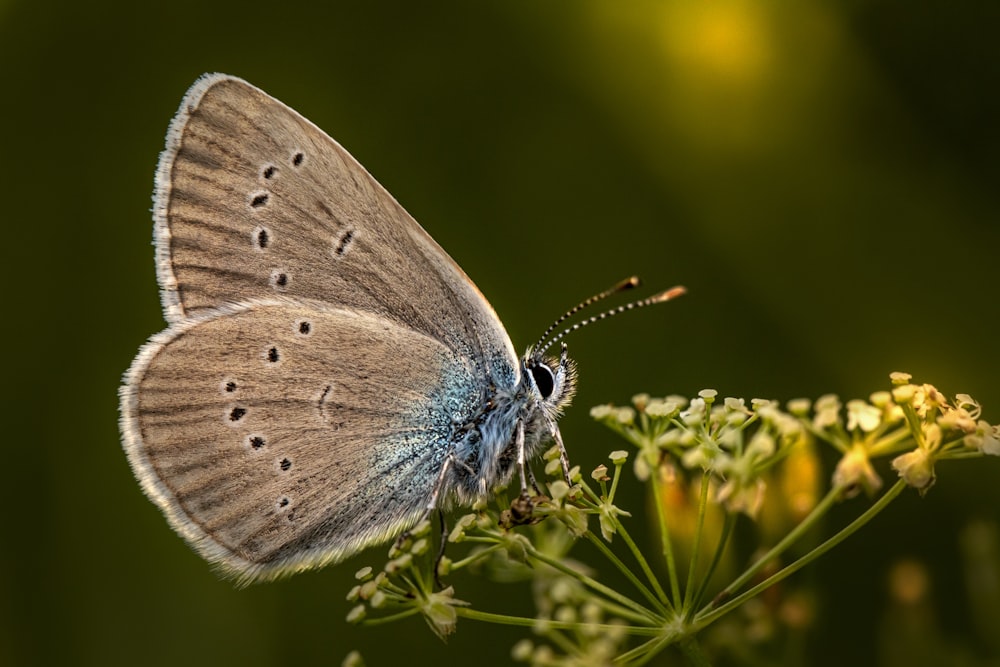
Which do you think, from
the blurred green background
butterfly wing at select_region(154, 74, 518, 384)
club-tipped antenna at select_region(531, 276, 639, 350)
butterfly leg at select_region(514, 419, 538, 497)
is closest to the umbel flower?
butterfly leg at select_region(514, 419, 538, 497)

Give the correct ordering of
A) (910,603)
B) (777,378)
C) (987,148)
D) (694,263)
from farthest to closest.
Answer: (694,263), (777,378), (987,148), (910,603)

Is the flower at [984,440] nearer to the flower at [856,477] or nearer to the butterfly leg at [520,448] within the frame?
the flower at [856,477]

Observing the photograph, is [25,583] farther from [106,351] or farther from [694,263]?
[694,263]

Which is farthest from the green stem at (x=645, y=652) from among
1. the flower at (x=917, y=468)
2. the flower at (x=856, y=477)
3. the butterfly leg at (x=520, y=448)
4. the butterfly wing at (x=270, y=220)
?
the butterfly wing at (x=270, y=220)

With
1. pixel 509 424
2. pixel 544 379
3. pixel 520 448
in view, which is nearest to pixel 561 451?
pixel 520 448

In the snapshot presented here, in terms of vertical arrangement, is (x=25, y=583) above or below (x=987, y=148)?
above

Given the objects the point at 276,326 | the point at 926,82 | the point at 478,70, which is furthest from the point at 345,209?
the point at 926,82

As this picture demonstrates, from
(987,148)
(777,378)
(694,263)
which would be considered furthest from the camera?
(694,263)
